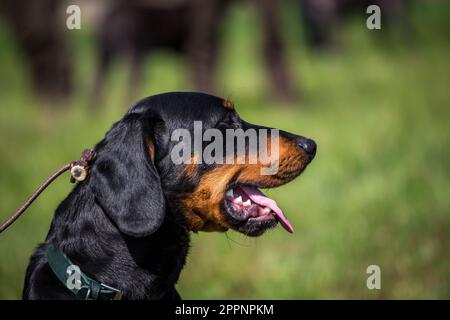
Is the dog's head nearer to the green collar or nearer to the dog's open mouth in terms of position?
the dog's open mouth

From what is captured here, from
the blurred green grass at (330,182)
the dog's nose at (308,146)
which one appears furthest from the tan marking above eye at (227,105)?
the blurred green grass at (330,182)

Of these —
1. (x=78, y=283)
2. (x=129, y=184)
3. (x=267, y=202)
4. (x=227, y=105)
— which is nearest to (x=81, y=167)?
(x=129, y=184)

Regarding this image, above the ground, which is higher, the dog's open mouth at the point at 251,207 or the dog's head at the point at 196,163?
the dog's head at the point at 196,163

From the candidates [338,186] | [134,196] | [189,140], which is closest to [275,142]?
[189,140]

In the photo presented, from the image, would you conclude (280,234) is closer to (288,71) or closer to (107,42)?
(288,71)

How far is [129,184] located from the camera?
10.4ft

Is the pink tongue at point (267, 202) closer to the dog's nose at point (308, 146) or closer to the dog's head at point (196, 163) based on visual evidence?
the dog's head at point (196, 163)

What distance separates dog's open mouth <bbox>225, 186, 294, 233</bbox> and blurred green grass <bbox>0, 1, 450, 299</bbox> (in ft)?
4.37

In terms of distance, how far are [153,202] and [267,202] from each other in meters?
0.68

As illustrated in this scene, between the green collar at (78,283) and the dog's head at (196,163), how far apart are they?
0.32 metres

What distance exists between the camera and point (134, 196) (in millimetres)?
3168

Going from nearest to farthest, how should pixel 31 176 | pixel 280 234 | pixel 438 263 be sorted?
pixel 438 263 → pixel 280 234 → pixel 31 176

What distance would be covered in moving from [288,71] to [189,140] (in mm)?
7981

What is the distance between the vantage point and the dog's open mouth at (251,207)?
3.46m
